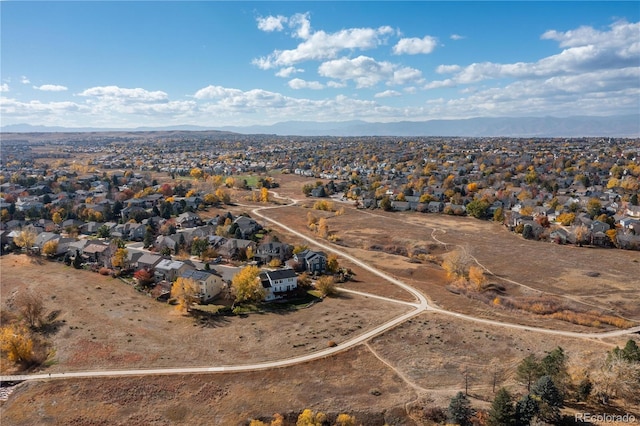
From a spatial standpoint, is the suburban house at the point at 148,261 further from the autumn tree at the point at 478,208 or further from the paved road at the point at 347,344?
the autumn tree at the point at 478,208

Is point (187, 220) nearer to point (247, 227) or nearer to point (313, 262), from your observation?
point (247, 227)

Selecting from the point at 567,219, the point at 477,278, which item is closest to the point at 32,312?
the point at 477,278

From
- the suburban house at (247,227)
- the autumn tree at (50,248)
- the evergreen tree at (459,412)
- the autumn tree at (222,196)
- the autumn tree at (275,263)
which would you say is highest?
the autumn tree at (222,196)

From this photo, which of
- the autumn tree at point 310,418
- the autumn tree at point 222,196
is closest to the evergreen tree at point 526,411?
the autumn tree at point 310,418

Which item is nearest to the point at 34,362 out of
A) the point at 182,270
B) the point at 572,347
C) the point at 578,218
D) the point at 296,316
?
the point at 182,270

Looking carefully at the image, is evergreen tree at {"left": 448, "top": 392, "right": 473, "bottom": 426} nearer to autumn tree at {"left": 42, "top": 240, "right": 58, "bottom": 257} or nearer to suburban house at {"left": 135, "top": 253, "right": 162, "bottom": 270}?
suburban house at {"left": 135, "top": 253, "right": 162, "bottom": 270}

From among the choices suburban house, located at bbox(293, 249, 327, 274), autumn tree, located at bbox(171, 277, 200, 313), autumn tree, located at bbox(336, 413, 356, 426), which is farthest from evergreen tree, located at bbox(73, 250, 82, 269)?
autumn tree, located at bbox(336, 413, 356, 426)

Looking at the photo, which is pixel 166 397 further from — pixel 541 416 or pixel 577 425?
pixel 577 425
